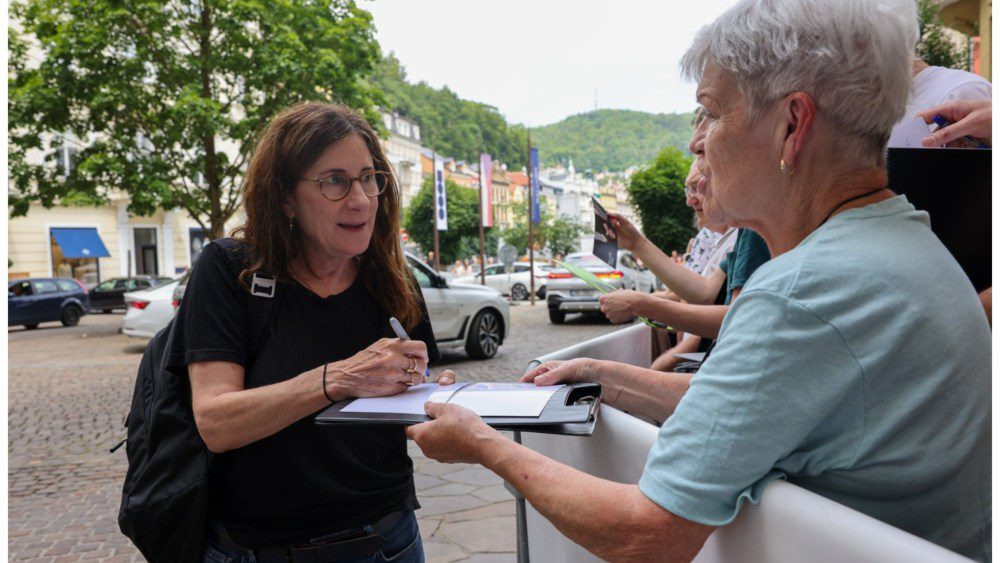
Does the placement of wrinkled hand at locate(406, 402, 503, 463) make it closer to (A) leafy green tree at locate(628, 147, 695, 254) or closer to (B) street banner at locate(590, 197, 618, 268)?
(B) street banner at locate(590, 197, 618, 268)

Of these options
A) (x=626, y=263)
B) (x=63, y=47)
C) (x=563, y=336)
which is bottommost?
(x=563, y=336)

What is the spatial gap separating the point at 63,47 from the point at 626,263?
44.2 feet

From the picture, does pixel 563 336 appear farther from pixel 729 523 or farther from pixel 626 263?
pixel 729 523

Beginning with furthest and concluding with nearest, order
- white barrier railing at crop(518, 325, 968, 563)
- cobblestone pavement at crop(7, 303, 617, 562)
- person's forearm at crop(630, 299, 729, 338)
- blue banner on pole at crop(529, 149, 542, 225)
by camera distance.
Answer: blue banner on pole at crop(529, 149, 542, 225), cobblestone pavement at crop(7, 303, 617, 562), person's forearm at crop(630, 299, 729, 338), white barrier railing at crop(518, 325, 968, 563)

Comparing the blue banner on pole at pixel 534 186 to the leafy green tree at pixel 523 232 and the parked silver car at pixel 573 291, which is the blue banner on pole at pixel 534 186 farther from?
the leafy green tree at pixel 523 232

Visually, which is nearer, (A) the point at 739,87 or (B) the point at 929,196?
(A) the point at 739,87

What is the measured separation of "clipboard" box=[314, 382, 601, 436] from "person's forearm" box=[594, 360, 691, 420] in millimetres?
184

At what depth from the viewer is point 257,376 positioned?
5.66 feet

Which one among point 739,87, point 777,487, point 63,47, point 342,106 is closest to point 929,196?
point 739,87

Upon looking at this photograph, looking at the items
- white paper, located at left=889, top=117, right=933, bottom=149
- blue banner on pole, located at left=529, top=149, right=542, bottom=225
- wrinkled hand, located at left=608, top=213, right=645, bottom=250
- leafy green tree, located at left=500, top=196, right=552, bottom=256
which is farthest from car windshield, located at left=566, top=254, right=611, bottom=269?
leafy green tree, located at left=500, top=196, right=552, bottom=256

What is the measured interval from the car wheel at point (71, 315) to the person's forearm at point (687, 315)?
23.7 m

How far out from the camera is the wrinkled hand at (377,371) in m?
1.63

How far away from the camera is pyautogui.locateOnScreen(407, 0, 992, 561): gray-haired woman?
0.96 m

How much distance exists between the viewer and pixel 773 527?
97 cm
